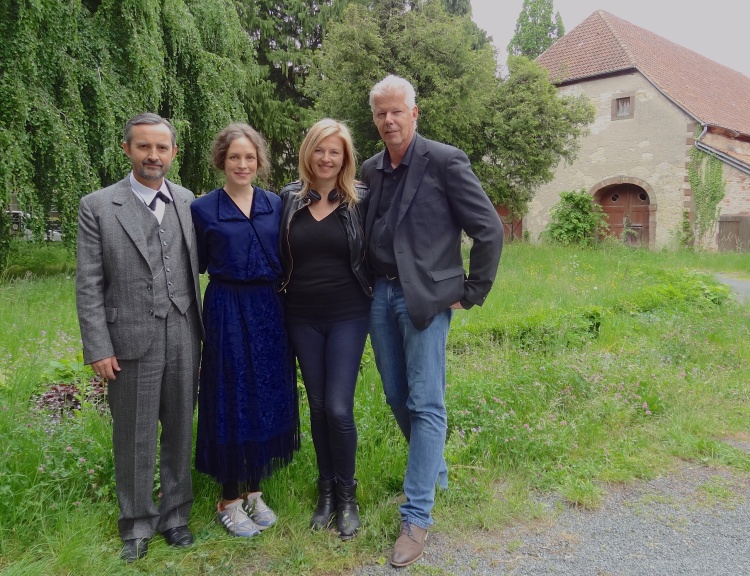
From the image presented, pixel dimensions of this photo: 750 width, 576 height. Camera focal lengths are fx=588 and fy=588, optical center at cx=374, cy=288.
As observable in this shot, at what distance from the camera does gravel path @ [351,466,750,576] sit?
2.66 m

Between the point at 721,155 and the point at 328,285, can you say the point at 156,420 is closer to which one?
the point at 328,285

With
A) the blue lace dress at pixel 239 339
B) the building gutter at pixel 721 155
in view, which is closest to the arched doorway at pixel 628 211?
the building gutter at pixel 721 155

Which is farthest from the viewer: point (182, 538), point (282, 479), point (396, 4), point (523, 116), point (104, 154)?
point (523, 116)

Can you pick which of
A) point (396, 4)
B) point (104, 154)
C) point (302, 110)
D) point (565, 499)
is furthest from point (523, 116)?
point (565, 499)

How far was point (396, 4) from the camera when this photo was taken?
46.4 ft

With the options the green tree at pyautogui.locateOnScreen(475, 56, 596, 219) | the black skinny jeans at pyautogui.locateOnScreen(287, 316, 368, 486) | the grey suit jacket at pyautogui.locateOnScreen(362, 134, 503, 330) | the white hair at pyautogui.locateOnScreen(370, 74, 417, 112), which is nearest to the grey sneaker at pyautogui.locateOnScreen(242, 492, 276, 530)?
the black skinny jeans at pyautogui.locateOnScreen(287, 316, 368, 486)

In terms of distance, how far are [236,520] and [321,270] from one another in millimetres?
1299

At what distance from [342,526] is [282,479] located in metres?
0.48

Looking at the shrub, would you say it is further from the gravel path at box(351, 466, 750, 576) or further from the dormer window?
the gravel path at box(351, 466, 750, 576)

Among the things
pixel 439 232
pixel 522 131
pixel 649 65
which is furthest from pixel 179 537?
pixel 649 65

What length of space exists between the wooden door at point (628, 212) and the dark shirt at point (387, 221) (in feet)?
64.3

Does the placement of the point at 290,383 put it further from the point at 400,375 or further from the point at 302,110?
the point at 302,110

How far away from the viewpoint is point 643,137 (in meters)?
20.2

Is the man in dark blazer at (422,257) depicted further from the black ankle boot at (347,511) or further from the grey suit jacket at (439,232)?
the black ankle boot at (347,511)
